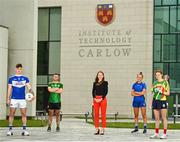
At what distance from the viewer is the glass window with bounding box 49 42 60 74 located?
41688 millimetres

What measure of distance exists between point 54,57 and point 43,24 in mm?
2946

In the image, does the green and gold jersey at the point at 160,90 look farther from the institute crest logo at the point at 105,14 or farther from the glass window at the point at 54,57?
the glass window at the point at 54,57

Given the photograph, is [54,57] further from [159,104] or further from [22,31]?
[159,104]

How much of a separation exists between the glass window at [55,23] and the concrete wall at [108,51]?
84 cm

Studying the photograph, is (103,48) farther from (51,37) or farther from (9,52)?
(9,52)

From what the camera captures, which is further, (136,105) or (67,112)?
(67,112)

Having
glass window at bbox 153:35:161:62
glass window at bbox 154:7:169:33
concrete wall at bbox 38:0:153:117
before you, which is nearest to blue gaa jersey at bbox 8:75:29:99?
concrete wall at bbox 38:0:153:117

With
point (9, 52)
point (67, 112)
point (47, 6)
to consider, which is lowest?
point (67, 112)

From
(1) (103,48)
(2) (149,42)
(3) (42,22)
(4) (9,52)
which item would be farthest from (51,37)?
(4) (9,52)

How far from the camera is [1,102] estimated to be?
2289cm

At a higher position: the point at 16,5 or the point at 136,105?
the point at 16,5

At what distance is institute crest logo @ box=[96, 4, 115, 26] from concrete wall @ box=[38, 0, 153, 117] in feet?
0.91

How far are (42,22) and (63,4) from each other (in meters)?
2.44

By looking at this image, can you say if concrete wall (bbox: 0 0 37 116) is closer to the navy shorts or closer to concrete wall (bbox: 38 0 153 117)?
the navy shorts
